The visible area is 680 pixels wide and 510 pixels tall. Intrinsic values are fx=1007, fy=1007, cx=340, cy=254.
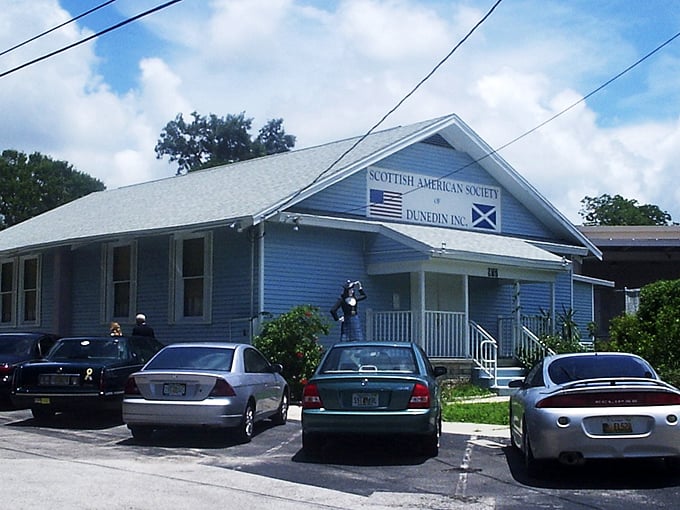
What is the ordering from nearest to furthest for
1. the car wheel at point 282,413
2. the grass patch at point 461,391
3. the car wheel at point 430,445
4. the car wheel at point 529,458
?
the car wheel at point 529,458, the car wheel at point 430,445, the car wheel at point 282,413, the grass patch at point 461,391

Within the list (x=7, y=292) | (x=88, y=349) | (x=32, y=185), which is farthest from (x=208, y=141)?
(x=88, y=349)

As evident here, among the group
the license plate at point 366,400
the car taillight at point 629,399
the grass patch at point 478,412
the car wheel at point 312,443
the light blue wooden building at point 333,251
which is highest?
the light blue wooden building at point 333,251

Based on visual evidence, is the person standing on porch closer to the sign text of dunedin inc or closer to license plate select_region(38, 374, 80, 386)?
the sign text of dunedin inc

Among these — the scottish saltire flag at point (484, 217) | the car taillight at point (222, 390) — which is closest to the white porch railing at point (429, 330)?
the scottish saltire flag at point (484, 217)

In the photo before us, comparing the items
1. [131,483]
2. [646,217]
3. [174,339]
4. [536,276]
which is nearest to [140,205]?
[174,339]

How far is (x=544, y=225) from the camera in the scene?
28.2 m

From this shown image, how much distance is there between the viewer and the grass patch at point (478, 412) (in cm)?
1662

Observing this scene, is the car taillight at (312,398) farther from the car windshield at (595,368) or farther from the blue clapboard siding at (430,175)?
the blue clapboard siding at (430,175)

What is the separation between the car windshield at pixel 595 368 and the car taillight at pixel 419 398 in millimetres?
1494

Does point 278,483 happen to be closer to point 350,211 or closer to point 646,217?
point 350,211

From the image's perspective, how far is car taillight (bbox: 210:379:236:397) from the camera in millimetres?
13477

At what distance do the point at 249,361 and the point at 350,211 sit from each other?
354 inches

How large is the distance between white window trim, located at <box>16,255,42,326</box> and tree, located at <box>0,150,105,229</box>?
33.9 metres

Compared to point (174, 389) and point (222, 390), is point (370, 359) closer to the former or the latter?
point (222, 390)
